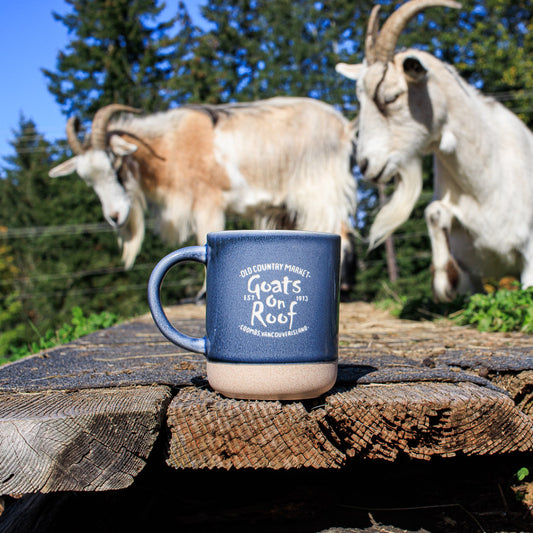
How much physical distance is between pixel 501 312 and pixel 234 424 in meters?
1.83

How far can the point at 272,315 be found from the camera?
100 cm

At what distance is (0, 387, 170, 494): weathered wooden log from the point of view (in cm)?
84

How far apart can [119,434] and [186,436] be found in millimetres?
115

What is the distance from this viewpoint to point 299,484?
1.30 meters

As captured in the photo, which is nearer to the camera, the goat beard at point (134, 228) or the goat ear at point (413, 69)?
the goat ear at point (413, 69)

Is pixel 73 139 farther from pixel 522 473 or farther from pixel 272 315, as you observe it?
pixel 522 473

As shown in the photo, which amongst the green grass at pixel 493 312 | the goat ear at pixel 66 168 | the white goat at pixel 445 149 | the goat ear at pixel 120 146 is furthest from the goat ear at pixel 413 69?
the goat ear at pixel 66 168

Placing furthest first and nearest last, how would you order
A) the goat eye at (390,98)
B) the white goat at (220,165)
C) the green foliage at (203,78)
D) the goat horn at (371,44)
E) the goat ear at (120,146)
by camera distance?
1. the green foliage at (203,78)
2. the white goat at (220,165)
3. the goat ear at (120,146)
4. the goat horn at (371,44)
5. the goat eye at (390,98)

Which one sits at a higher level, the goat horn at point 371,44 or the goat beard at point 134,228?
the goat horn at point 371,44

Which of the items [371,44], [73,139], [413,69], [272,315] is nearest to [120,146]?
[73,139]

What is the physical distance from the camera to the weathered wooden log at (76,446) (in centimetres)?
84

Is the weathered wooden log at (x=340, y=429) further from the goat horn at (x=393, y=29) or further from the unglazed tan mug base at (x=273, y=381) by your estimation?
the goat horn at (x=393, y=29)

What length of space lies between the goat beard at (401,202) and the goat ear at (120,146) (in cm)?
261

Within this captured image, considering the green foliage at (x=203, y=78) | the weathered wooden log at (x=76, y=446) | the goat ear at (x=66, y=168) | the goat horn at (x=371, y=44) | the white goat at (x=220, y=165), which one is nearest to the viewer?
the weathered wooden log at (x=76, y=446)
